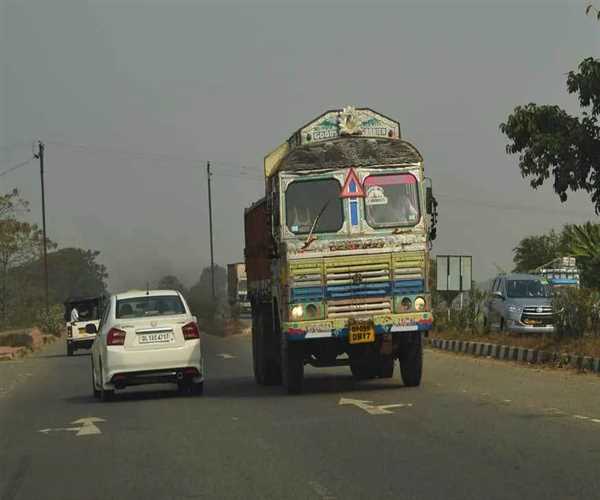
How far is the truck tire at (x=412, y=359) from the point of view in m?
17.8

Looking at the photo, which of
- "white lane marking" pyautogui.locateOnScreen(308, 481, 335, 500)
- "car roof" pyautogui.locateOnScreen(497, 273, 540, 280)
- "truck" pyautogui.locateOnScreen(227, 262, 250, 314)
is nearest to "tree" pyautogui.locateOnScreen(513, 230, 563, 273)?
"truck" pyautogui.locateOnScreen(227, 262, 250, 314)

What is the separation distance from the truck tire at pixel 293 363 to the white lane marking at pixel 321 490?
8247 millimetres

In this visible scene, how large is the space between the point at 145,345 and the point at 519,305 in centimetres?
1500

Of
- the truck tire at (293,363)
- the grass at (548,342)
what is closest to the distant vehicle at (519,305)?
the grass at (548,342)

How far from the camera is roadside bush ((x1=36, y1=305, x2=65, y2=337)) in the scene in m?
70.8

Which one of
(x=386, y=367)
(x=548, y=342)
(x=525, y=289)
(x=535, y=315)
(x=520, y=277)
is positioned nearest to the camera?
(x=386, y=367)

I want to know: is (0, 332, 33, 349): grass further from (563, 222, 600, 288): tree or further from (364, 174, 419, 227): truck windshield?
(364, 174, 419, 227): truck windshield

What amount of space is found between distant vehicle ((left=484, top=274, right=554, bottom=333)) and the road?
33.5 feet

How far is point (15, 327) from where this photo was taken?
76250mm

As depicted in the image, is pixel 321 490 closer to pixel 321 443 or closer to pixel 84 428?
pixel 321 443

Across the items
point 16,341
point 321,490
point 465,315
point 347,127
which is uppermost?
point 347,127

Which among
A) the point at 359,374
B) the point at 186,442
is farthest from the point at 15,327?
the point at 186,442

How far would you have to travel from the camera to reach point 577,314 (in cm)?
2439

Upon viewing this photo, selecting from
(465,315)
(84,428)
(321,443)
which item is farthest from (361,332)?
(465,315)
